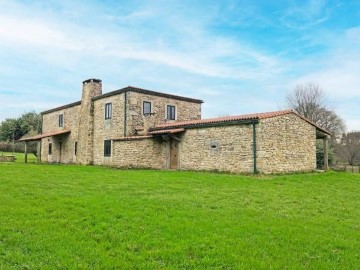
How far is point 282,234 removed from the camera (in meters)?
5.73

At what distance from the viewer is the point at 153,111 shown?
2595 centimetres

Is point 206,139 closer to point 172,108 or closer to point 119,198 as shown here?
point 172,108

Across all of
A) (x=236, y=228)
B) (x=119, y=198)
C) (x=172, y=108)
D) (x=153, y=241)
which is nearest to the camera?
(x=153, y=241)

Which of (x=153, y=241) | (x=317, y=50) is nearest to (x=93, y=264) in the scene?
(x=153, y=241)

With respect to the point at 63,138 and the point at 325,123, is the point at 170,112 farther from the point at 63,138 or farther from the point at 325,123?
the point at 325,123

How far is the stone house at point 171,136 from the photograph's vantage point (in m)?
17.6

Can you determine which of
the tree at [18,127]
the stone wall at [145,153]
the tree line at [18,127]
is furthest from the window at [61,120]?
the tree at [18,127]

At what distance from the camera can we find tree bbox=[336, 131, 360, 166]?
119ft

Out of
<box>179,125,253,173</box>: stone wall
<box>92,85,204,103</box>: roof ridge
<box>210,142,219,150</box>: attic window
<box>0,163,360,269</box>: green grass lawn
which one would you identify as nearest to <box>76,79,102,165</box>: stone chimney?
<box>92,85,204,103</box>: roof ridge

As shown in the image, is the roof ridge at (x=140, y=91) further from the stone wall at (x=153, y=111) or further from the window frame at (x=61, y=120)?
the window frame at (x=61, y=120)

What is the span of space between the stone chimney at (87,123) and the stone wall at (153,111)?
5.28 m

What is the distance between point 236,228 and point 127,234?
1934 millimetres

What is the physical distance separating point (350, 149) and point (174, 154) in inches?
957

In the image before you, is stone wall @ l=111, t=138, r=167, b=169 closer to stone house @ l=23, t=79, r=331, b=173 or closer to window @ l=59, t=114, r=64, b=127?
stone house @ l=23, t=79, r=331, b=173
